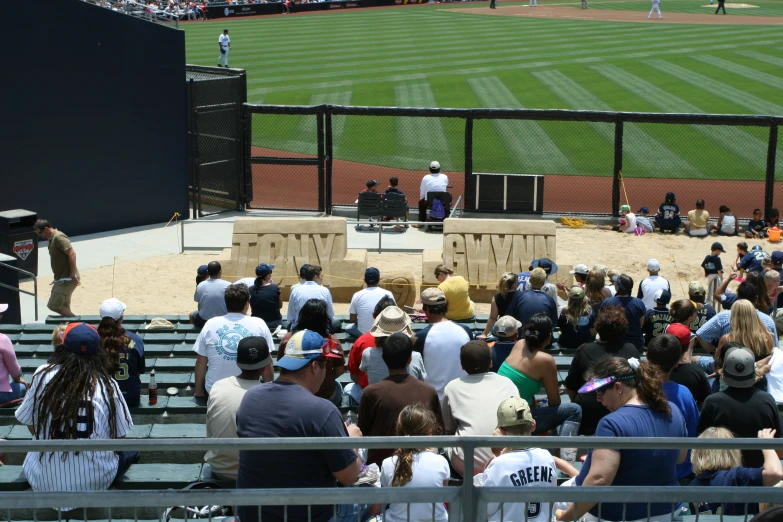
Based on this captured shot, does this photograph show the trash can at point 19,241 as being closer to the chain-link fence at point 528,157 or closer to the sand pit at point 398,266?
the sand pit at point 398,266

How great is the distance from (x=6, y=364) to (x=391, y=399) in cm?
352

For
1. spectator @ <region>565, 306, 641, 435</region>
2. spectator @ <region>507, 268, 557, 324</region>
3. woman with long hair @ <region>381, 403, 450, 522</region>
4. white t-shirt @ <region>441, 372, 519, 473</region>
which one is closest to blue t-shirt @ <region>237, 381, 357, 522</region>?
woman with long hair @ <region>381, 403, 450, 522</region>

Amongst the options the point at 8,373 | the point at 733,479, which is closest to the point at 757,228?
the point at 733,479

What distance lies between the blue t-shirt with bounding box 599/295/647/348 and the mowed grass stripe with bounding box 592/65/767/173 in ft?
54.1

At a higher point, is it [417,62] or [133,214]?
[417,62]

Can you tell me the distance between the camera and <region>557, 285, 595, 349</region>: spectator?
30.6 ft

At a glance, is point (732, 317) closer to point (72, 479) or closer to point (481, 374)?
point (481, 374)

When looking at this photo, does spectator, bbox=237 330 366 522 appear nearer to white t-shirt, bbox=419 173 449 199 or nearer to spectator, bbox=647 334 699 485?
spectator, bbox=647 334 699 485

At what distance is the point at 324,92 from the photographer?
35344mm

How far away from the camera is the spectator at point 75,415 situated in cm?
566

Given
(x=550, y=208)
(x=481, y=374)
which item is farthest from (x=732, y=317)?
(x=550, y=208)

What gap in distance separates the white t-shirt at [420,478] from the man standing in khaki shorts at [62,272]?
30.6 ft

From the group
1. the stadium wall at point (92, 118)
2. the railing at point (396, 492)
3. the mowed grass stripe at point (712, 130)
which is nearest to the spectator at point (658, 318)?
the railing at point (396, 492)

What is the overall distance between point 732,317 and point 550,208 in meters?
13.9
